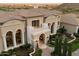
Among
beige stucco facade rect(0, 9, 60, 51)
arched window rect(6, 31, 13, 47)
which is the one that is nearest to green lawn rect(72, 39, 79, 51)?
beige stucco facade rect(0, 9, 60, 51)

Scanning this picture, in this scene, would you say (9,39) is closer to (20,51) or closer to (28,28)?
(20,51)

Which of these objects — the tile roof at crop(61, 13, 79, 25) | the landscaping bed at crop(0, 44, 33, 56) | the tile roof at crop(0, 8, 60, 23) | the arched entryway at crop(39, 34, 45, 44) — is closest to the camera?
the tile roof at crop(0, 8, 60, 23)

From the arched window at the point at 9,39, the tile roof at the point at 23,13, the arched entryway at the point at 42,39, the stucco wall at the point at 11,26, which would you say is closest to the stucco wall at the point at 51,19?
the tile roof at the point at 23,13

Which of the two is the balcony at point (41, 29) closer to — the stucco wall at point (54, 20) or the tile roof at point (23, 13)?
the stucco wall at point (54, 20)

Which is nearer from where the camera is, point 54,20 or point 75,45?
point 75,45

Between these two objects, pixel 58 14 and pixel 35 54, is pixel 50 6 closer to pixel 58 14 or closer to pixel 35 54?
pixel 58 14

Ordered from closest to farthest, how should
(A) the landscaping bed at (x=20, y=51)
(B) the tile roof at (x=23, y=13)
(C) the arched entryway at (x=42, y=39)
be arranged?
(B) the tile roof at (x=23, y=13)
(A) the landscaping bed at (x=20, y=51)
(C) the arched entryway at (x=42, y=39)

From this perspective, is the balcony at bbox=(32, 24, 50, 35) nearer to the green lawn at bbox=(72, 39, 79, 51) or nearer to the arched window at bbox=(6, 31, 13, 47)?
the arched window at bbox=(6, 31, 13, 47)

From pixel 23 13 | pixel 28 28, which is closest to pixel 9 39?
pixel 28 28

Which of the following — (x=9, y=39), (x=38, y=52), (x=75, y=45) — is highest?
(x=9, y=39)

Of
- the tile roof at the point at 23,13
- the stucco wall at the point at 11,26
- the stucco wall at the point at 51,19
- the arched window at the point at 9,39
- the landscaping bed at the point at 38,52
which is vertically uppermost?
the tile roof at the point at 23,13

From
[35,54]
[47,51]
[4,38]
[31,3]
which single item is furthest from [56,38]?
[4,38]

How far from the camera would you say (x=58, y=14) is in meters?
4.55

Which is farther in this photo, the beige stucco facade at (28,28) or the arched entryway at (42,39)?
the arched entryway at (42,39)
